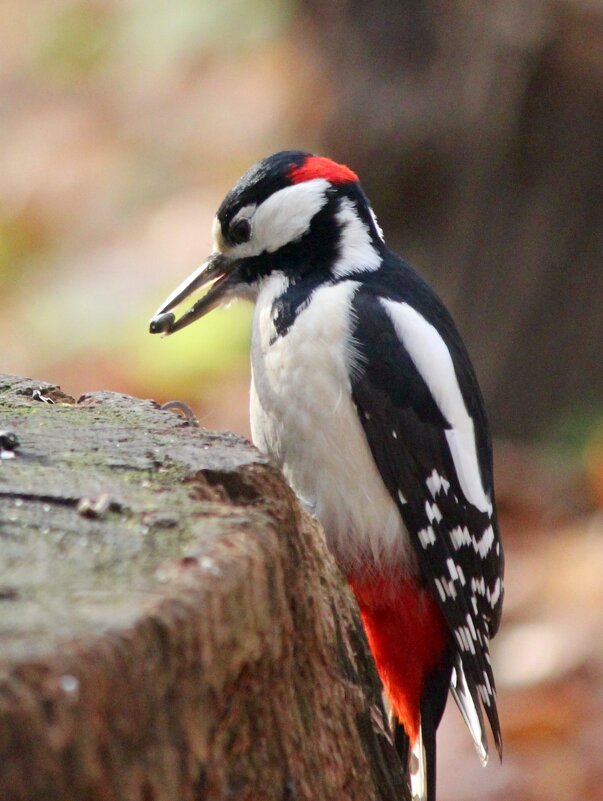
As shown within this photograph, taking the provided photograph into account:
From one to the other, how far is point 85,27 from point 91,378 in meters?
4.38

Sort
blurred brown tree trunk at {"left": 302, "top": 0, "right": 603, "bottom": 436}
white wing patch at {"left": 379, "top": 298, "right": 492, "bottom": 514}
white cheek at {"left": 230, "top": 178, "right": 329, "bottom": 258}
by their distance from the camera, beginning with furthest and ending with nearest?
blurred brown tree trunk at {"left": 302, "top": 0, "right": 603, "bottom": 436} → white cheek at {"left": 230, "top": 178, "right": 329, "bottom": 258} → white wing patch at {"left": 379, "top": 298, "right": 492, "bottom": 514}

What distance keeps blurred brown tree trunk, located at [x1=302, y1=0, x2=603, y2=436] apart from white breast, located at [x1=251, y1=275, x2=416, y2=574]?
3276 mm

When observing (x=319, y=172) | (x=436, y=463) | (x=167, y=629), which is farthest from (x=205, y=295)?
(x=167, y=629)

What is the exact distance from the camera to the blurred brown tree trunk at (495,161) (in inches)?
219

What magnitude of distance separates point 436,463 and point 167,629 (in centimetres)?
128

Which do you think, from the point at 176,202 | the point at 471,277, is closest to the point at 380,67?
the point at 471,277

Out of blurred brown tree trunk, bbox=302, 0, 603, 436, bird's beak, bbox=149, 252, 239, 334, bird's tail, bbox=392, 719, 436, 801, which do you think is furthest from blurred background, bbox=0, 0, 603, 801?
bird's beak, bbox=149, 252, 239, 334

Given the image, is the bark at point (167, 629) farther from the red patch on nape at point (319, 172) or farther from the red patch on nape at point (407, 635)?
the red patch on nape at point (319, 172)

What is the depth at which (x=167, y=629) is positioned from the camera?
4.44 ft

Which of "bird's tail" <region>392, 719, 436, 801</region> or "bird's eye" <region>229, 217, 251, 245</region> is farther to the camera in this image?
"bird's eye" <region>229, 217, 251, 245</region>

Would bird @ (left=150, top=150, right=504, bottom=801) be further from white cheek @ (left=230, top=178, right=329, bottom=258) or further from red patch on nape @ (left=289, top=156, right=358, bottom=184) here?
red patch on nape @ (left=289, top=156, right=358, bottom=184)

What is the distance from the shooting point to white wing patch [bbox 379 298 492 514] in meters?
2.57

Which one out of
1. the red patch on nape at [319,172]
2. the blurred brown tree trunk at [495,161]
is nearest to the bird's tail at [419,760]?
the red patch on nape at [319,172]

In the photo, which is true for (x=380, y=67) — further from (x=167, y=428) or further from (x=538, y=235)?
(x=167, y=428)
